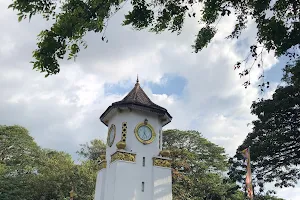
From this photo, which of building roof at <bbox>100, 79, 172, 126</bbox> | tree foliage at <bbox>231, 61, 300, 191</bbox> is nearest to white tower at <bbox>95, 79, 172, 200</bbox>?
building roof at <bbox>100, 79, 172, 126</bbox>

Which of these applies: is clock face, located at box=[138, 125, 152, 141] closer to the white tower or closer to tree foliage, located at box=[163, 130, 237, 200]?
the white tower

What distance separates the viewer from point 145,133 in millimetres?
15711

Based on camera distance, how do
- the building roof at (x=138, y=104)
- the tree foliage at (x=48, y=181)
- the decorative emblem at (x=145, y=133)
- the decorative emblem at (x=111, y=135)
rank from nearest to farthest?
the decorative emblem at (x=145, y=133) < the building roof at (x=138, y=104) < the decorative emblem at (x=111, y=135) < the tree foliage at (x=48, y=181)

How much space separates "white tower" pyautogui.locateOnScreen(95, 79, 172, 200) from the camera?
46.4 ft

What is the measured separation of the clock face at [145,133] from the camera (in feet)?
50.7

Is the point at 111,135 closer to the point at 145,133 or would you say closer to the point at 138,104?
the point at 145,133

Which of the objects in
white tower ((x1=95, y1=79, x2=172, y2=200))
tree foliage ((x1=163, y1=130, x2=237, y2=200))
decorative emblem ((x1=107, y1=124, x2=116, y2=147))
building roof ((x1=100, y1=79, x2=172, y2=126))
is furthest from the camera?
tree foliage ((x1=163, y1=130, x2=237, y2=200))

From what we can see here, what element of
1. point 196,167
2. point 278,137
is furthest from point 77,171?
point 278,137

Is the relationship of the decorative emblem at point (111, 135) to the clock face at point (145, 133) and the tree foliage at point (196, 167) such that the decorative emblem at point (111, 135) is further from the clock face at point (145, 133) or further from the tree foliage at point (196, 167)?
the tree foliage at point (196, 167)

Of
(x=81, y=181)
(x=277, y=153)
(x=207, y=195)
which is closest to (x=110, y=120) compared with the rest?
(x=81, y=181)

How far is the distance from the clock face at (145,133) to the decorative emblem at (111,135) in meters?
1.42

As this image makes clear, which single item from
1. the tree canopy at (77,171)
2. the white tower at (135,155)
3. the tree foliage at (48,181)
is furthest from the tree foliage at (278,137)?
the tree foliage at (48,181)

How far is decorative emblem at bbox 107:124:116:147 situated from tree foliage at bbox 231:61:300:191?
6.94 m

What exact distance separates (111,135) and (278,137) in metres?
8.27
